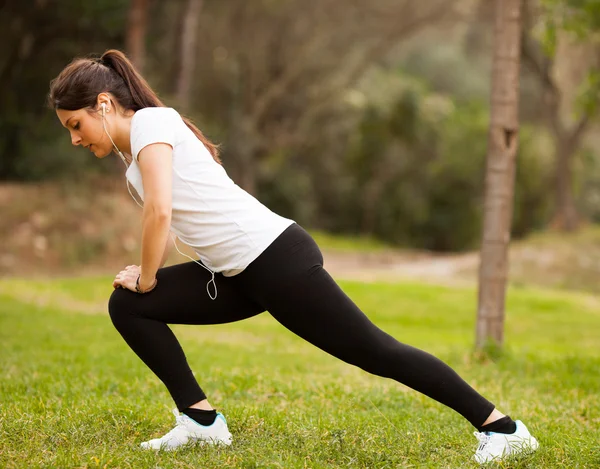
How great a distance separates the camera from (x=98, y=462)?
11.4 feet

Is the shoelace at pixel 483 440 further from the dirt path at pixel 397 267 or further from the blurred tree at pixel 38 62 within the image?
the blurred tree at pixel 38 62

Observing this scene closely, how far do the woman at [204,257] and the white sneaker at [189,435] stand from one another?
2cm

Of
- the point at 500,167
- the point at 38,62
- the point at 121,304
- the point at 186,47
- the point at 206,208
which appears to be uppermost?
the point at 186,47

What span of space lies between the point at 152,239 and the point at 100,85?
760 mm

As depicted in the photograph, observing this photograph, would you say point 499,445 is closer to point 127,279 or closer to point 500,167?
point 127,279

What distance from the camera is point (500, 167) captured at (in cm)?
743

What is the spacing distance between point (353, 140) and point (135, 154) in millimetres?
28227

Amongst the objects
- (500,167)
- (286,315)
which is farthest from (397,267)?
(286,315)

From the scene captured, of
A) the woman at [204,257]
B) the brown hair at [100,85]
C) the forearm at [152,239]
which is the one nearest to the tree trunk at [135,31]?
the brown hair at [100,85]

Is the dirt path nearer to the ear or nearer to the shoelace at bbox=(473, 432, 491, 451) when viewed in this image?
the shoelace at bbox=(473, 432, 491, 451)

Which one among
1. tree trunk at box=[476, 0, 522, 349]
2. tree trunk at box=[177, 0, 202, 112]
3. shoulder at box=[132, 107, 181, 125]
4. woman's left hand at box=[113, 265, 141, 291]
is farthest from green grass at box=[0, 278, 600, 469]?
tree trunk at box=[177, 0, 202, 112]

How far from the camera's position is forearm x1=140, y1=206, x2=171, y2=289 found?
338 centimetres

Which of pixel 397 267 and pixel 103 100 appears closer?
pixel 103 100

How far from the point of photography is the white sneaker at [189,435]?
12.4 ft
